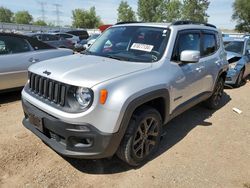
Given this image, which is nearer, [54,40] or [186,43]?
[186,43]

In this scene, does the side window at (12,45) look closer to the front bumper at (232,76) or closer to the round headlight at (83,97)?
the round headlight at (83,97)

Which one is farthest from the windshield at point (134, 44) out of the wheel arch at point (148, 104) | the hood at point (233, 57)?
the hood at point (233, 57)

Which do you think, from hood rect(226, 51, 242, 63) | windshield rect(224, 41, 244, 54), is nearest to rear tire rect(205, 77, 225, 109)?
hood rect(226, 51, 242, 63)

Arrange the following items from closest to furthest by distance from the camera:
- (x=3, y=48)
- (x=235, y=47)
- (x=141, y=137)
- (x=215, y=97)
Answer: (x=141, y=137) → (x=3, y=48) → (x=215, y=97) → (x=235, y=47)

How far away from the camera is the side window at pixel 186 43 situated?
3887mm

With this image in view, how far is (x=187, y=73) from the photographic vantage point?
403 centimetres

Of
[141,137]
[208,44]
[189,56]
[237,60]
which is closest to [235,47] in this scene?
[237,60]

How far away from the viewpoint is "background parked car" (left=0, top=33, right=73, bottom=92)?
546 cm

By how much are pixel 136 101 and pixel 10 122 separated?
283 centimetres

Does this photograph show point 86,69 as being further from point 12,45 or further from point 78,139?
point 12,45

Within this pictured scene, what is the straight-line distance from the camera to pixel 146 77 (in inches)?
126

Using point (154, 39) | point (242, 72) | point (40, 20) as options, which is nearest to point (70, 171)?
point (154, 39)

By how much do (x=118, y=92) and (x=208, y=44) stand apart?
9.86 feet

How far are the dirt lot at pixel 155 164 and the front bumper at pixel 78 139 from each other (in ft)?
1.43
